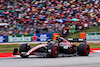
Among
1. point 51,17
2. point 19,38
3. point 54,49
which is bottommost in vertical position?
point 54,49

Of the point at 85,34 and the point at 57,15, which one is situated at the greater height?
the point at 57,15

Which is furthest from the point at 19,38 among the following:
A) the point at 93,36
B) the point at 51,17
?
the point at 93,36

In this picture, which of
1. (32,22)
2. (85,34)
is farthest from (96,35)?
(32,22)

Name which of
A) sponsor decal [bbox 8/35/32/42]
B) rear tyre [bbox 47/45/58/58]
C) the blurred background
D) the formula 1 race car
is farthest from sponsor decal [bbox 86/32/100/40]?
rear tyre [bbox 47/45/58/58]

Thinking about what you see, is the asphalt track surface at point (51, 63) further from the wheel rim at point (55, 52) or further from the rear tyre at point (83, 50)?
the rear tyre at point (83, 50)

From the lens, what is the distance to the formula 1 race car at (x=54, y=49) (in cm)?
975

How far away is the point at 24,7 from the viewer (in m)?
29.1

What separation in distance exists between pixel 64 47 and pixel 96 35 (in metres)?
15.1

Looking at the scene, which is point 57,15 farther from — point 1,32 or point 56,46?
point 56,46

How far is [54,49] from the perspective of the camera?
970cm

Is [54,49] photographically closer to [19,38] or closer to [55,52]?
[55,52]

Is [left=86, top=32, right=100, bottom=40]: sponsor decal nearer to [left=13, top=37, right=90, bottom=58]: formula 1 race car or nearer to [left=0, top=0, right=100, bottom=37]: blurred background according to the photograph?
[left=0, top=0, right=100, bottom=37]: blurred background

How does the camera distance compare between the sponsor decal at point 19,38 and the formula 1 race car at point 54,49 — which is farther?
the sponsor decal at point 19,38

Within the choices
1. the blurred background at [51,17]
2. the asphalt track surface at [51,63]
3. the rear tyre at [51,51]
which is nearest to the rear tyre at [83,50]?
the rear tyre at [51,51]
